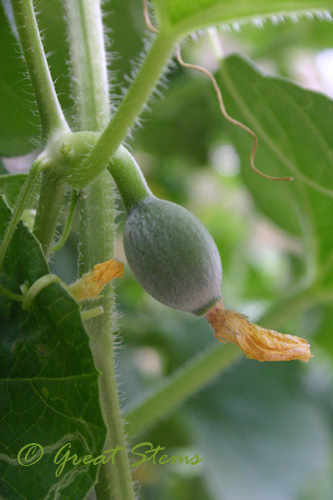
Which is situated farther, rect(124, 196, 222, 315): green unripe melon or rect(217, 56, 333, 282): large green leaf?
rect(217, 56, 333, 282): large green leaf

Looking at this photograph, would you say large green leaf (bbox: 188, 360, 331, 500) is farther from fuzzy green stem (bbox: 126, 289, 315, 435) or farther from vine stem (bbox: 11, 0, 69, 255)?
vine stem (bbox: 11, 0, 69, 255)

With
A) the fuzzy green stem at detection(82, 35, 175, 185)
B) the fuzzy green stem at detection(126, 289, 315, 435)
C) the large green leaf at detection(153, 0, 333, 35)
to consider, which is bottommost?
the fuzzy green stem at detection(126, 289, 315, 435)

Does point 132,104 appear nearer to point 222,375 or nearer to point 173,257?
point 173,257

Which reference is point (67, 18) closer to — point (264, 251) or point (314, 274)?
point (314, 274)

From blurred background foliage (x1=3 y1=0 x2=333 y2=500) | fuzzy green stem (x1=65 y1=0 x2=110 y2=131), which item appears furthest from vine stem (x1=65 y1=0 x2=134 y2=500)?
blurred background foliage (x1=3 y1=0 x2=333 y2=500)

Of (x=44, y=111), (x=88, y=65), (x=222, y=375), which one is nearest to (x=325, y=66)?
(x=222, y=375)

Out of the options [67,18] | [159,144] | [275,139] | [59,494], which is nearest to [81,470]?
[59,494]

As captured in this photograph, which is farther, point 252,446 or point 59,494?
point 252,446
